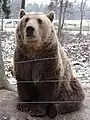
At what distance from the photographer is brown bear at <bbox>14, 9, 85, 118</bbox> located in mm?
3090

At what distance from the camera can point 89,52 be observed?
1252cm

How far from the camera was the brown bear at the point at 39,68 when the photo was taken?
309 centimetres

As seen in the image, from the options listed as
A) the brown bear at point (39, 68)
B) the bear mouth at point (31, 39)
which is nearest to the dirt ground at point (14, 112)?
the brown bear at point (39, 68)

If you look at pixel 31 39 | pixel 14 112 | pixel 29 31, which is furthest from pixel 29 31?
pixel 14 112

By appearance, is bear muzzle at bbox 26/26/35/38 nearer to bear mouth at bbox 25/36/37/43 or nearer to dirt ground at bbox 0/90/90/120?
bear mouth at bbox 25/36/37/43

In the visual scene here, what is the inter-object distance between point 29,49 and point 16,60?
22cm

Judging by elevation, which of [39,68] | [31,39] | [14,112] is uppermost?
[31,39]

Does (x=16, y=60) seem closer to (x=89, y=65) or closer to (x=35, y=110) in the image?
(x=35, y=110)

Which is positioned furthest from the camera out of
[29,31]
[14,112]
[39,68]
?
[14,112]

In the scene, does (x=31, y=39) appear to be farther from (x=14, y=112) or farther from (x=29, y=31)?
(x=14, y=112)

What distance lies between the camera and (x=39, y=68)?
3.20 m

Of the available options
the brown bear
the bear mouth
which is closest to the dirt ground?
the brown bear

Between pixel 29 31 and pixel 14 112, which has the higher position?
pixel 29 31

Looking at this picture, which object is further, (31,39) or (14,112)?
(14,112)
